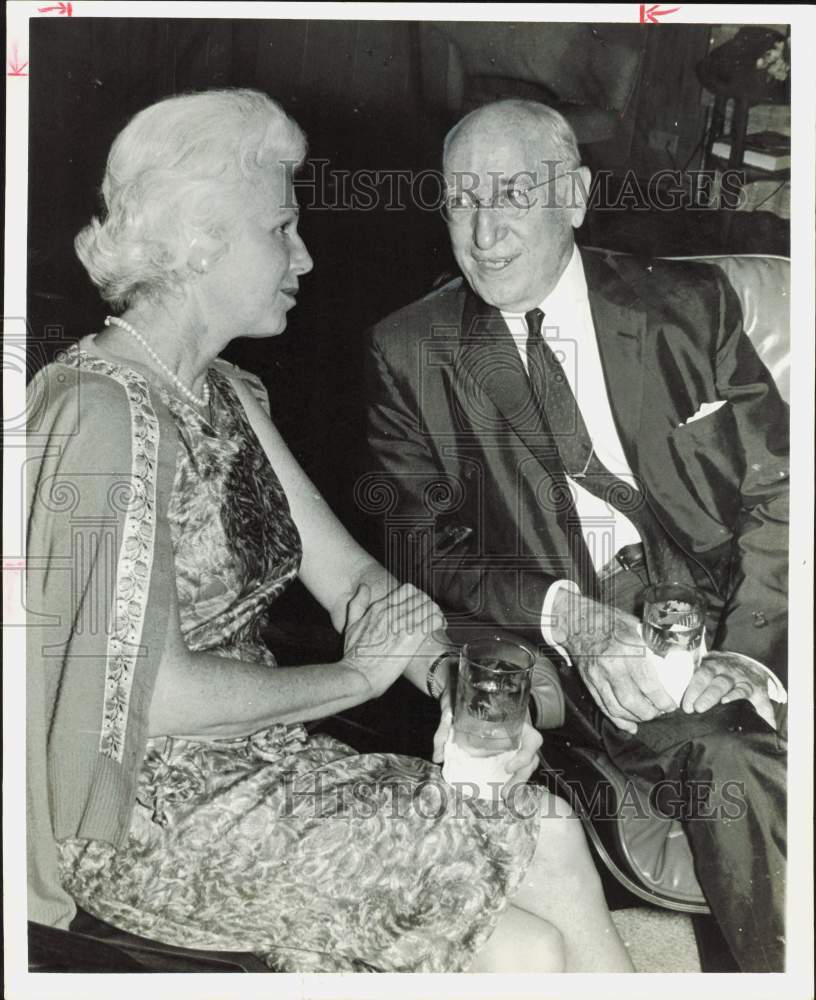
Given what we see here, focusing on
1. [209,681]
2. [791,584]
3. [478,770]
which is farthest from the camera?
[791,584]

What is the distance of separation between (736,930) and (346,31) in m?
1.79

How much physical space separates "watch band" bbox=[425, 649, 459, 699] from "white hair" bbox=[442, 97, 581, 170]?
897 millimetres

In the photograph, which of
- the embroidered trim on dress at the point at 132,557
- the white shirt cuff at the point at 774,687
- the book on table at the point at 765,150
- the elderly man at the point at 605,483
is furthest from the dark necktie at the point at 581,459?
the embroidered trim on dress at the point at 132,557

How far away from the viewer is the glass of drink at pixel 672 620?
2098 mm

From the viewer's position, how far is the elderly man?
6.86ft

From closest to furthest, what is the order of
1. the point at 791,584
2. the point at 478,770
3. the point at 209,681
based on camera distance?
the point at 209,681, the point at 478,770, the point at 791,584

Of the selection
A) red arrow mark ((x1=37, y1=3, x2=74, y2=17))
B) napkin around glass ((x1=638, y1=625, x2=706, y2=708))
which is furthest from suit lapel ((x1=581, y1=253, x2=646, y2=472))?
red arrow mark ((x1=37, y1=3, x2=74, y2=17))

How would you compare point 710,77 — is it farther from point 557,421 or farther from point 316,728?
point 316,728

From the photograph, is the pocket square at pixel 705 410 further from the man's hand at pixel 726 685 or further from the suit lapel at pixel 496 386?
the man's hand at pixel 726 685

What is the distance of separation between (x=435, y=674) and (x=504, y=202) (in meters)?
0.86

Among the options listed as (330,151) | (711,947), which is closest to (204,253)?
(330,151)

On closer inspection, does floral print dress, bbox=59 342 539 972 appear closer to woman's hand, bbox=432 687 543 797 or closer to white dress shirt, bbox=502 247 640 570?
woman's hand, bbox=432 687 543 797

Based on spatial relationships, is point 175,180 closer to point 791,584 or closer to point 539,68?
point 539,68

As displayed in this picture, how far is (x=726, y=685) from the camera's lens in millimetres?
2098
